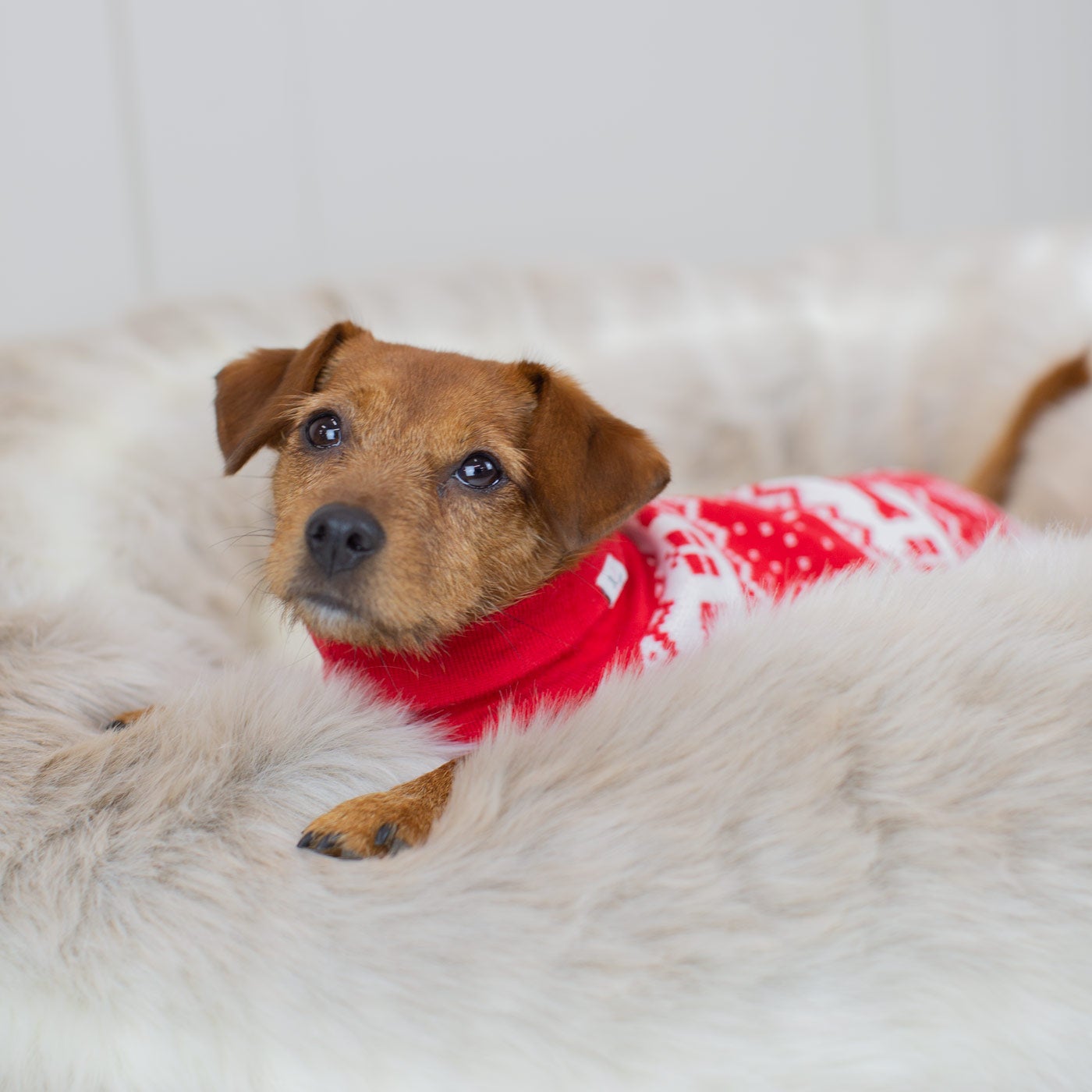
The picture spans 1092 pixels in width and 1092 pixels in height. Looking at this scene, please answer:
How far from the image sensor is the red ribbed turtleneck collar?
3.94 feet

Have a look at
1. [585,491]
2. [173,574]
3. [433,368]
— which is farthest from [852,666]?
[173,574]

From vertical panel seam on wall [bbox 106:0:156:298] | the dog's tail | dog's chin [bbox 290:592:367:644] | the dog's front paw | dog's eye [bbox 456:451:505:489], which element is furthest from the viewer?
vertical panel seam on wall [bbox 106:0:156:298]

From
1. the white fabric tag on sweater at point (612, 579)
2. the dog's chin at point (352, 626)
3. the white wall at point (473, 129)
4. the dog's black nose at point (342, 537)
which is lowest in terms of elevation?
the white fabric tag on sweater at point (612, 579)

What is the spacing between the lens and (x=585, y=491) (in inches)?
42.9

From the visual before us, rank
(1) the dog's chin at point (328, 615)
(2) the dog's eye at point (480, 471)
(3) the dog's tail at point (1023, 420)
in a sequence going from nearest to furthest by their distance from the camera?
(1) the dog's chin at point (328, 615) → (2) the dog's eye at point (480, 471) → (3) the dog's tail at point (1023, 420)

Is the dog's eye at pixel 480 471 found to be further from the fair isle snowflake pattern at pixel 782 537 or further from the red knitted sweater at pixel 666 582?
the fair isle snowflake pattern at pixel 782 537

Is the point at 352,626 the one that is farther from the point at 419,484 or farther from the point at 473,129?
the point at 473,129

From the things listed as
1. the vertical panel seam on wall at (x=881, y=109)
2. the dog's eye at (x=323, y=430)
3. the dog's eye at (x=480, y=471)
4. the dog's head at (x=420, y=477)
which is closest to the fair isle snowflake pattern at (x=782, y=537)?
the dog's head at (x=420, y=477)

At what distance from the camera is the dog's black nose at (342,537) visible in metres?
1.01

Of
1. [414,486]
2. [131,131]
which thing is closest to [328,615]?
[414,486]

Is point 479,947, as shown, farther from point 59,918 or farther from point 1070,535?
point 1070,535

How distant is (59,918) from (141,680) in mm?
381

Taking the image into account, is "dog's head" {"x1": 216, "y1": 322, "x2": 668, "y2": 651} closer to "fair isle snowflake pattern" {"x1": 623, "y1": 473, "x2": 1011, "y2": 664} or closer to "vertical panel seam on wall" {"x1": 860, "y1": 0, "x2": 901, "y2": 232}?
"fair isle snowflake pattern" {"x1": 623, "y1": 473, "x2": 1011, "y2": 664}

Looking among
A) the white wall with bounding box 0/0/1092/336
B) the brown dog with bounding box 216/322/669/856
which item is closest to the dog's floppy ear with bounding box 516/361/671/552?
the brown dog with bounding box 216/322/669/856
